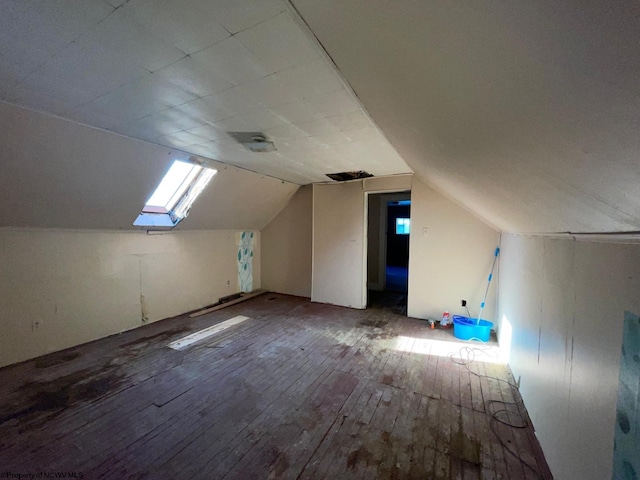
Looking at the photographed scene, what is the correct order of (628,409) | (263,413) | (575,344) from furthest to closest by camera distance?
1. (263,413)
2. (575,344)
3. (628,409)

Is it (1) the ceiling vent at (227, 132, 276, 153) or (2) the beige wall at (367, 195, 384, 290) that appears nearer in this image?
(1) the ceiling vent at (227, 132, 276, 153)

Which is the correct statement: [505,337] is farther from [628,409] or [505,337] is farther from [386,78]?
[386,78]

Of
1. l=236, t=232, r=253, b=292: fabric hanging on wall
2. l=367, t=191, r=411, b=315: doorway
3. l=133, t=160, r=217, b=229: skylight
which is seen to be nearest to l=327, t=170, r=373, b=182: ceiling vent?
l=367, t=191, r=411, b=315: doorway

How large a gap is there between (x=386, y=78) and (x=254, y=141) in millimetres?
1755

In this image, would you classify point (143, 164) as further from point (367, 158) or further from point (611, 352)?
point (611, 352)

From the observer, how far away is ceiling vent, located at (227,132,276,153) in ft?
8.05

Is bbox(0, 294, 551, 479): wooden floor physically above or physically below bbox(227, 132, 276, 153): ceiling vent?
below

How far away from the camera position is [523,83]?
1.93 feet

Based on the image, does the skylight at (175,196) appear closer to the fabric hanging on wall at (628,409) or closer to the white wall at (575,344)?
the white wall at (575,344)

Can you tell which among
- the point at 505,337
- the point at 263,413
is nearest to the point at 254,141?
the point at 263,413

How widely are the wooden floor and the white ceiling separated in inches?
88.6

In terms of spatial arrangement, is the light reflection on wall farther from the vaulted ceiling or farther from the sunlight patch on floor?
the vaulted ceiling

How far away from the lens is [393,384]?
93.7 inches

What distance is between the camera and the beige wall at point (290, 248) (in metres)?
5.36
